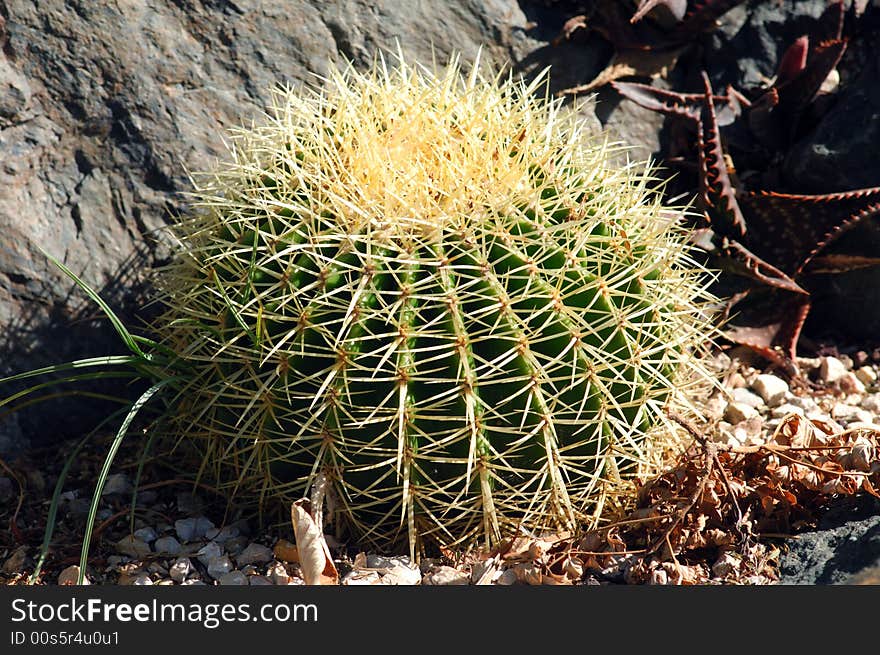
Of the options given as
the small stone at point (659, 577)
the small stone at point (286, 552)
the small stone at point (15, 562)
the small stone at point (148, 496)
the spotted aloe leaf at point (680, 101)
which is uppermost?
the spotted aloe leaf at point (680, 101)

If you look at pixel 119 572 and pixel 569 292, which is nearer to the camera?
pixel 569 292

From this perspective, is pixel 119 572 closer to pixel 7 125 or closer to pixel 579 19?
pixel 7 125

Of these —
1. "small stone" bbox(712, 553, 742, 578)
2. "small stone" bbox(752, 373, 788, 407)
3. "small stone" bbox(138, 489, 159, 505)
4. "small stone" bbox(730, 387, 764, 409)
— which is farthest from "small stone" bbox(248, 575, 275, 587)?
"small stone" bbox(752, 373, 788, 407)

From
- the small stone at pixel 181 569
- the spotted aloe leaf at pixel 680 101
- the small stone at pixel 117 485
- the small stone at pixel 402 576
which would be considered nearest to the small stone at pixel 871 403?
the spotted aloe leaf at pixel 680 101

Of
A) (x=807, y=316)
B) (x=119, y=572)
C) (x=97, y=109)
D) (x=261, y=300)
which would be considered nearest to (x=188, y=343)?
(x=261, y=300)

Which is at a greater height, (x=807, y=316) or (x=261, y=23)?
(x=261, y=23)

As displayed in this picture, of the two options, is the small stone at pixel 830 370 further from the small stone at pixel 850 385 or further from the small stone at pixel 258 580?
the small stone at pixel 258 580

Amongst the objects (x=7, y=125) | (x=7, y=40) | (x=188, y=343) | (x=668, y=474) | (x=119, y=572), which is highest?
(x=7, y=40)

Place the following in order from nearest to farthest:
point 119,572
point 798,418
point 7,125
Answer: point 119,572 → point 798,418 → point 7,125
